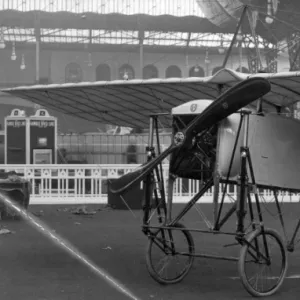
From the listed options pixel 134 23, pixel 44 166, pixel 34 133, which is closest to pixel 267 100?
pixel 44 166

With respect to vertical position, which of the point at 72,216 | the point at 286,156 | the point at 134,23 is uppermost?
the point at 134,23

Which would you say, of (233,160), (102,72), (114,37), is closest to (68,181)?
(233,160)

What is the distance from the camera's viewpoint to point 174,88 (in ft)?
31.1

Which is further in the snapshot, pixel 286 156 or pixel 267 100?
pixel 267 100

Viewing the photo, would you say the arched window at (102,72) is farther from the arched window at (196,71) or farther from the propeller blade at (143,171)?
the propeller blade at (143,171)

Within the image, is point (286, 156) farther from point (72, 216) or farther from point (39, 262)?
point (72, 216)

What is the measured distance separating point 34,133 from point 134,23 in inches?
1153

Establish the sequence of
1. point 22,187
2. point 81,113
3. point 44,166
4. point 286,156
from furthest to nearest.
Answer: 1. point 44,166
2. point 22,187
3. point 81,113
4. point 286,156


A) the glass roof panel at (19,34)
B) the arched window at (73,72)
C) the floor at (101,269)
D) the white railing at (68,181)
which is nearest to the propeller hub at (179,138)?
the floor at (101,269)

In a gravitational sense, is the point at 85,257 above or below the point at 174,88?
below

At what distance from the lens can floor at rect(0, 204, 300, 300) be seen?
7.57m

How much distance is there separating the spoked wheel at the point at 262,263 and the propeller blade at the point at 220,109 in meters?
1.30

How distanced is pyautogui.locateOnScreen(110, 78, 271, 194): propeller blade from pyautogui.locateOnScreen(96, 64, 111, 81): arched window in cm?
6192

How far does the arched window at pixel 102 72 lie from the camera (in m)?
69.0
